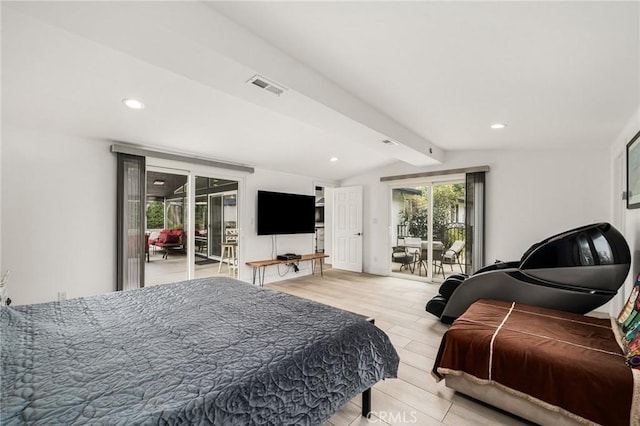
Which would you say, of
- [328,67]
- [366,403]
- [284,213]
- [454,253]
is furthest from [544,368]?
[284,213]

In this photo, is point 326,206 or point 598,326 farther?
point 326,206

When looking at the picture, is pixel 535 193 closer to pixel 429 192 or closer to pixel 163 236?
pixel 429 192

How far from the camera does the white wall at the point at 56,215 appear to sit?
2.77 meters

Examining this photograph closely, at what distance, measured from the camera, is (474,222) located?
4.54 metres

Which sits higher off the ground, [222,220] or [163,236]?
[222,220]

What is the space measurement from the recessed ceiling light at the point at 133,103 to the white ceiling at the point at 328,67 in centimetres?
6

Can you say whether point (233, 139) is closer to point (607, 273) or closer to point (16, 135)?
point (16, 135)

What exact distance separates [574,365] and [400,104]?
7.90 feet

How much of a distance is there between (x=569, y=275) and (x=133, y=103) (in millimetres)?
4391

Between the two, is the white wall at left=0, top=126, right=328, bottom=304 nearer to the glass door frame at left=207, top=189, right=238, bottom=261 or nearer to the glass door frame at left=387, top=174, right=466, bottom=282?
the glass door frame at left=207, top=189, right=238, bottom=261

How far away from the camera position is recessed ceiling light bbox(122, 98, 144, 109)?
2.51 meters

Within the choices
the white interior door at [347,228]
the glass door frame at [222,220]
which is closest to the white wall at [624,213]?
the white interior door at [347,228]

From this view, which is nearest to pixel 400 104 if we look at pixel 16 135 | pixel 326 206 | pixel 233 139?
pixel 233 139

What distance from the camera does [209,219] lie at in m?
4.74
